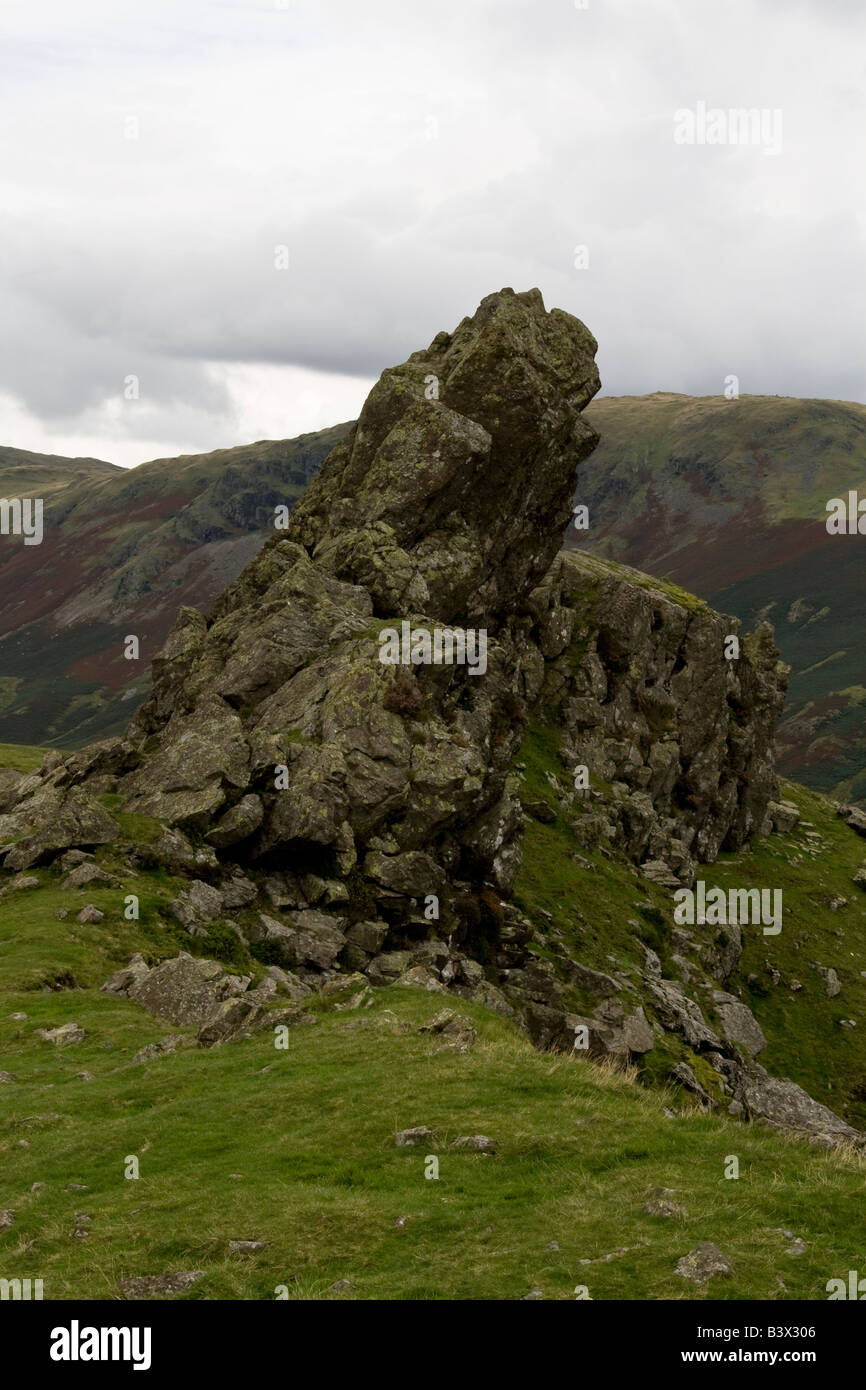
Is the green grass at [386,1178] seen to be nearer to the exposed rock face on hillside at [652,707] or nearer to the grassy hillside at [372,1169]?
the grassy hillside at [372,1169]

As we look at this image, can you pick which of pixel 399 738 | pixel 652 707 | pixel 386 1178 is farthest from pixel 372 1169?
pixel 652 707

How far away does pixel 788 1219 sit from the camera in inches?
671

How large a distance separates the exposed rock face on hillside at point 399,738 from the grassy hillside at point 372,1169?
1023cm

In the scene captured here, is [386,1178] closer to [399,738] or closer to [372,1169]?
[372,1169]

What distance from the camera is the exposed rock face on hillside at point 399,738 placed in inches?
1848

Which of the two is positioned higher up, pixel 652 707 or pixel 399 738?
pixel 652 707

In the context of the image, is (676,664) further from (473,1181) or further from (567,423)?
(473,1181)

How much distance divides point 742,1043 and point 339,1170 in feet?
200

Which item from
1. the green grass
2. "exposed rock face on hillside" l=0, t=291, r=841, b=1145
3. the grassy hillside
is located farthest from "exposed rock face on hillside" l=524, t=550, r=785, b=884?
the green grass

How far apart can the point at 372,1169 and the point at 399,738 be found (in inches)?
1219

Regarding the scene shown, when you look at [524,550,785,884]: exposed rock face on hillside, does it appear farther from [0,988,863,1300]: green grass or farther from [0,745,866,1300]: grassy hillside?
[0,988,863,1300]: green grass

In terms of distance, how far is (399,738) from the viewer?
5122 cm

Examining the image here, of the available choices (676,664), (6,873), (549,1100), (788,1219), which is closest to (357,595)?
(6,873)

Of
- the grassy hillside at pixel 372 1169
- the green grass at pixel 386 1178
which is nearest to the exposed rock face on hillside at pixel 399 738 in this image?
the grassy hillside at pixel 372 1169
